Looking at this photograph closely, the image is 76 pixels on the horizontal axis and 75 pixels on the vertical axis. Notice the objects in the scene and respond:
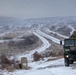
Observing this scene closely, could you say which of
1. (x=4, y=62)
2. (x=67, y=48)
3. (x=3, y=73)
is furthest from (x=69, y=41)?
(x=4, y=62)

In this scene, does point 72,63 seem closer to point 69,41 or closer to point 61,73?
point 69,41

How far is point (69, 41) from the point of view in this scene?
81.0 feet

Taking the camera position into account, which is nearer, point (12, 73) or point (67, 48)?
point (12, 73)

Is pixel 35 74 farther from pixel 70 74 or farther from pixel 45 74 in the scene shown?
pixel 70 74

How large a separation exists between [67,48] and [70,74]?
15.4ft

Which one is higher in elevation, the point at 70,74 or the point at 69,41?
the point at 69,41

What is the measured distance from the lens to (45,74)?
66.7 feet

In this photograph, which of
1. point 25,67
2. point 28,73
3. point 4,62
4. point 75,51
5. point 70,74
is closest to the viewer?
point 70,74

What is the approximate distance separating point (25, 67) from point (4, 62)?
566cm

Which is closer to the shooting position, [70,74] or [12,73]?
[70,74]

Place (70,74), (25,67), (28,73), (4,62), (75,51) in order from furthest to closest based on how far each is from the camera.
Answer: (4,62)
(25,67)
(75,51)
(28,73)
(70,74)

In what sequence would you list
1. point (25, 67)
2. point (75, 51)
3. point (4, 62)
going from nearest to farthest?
point (75, 51) → point (25, 67) → point (4, 62)

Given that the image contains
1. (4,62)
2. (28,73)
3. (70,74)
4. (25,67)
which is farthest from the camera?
(4,62)

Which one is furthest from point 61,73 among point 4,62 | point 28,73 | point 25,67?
point 4,62
